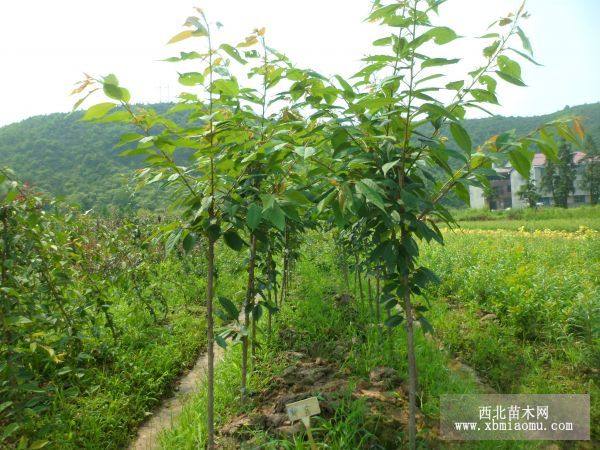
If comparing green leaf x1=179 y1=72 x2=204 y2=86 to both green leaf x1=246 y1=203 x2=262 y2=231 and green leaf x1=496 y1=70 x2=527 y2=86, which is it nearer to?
green leaf x1=246 y1=203 x2=262 y2=231

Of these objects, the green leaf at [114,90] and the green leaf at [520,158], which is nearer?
the green leaf at [114,90]

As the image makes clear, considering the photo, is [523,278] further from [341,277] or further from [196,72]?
[196,72]

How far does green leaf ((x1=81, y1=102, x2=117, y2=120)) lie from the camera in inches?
53.5

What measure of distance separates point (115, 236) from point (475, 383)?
3.76 m

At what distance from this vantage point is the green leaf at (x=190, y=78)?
1553 mm

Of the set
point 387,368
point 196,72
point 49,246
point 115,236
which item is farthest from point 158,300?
point 196,72

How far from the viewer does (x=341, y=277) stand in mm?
6508

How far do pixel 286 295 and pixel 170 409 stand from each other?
2.37m

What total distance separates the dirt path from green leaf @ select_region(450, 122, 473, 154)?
2438mm

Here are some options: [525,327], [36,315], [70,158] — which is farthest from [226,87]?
[70,158]

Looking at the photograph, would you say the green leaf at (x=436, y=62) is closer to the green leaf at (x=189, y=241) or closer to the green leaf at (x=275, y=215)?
the green leaf at (x=275, y=215)

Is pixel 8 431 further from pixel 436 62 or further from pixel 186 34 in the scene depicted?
pixel 436 62

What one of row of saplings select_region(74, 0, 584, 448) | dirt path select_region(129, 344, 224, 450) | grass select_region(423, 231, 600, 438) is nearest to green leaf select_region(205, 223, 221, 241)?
row of saplings select_region(74, 0, 584, 448)

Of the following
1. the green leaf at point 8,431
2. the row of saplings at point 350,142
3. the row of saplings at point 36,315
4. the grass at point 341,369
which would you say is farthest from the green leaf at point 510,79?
the green leaf at point 8,431
